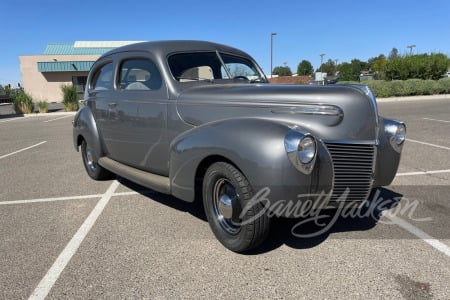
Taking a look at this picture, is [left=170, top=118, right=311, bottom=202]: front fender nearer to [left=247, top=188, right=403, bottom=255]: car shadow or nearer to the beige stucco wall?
[left=247, top=188, right=403, bottom=255]: car shadow

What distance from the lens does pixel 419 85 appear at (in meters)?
22.0

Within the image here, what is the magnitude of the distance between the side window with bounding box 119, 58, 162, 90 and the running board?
0.94 metres

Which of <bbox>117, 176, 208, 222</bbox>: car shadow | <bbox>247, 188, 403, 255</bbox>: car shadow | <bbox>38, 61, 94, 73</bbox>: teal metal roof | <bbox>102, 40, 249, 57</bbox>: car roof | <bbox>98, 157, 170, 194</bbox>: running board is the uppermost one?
<bbox>38, 61, 94, 73</bbox>: teal metal roof

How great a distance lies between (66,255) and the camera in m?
3.00

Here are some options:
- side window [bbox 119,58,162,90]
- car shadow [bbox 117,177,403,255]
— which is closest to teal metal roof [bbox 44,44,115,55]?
side window [bbox 119,58,162,90]

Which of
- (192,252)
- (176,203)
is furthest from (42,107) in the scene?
(192,252)

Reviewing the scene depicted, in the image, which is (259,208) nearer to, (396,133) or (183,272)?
(183,272)

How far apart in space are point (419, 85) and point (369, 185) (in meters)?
22.3

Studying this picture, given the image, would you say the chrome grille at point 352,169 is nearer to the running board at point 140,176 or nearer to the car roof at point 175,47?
the running board at point 140,176

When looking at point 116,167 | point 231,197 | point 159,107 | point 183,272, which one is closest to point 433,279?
point 231,197

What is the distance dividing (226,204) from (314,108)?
1.04 meters

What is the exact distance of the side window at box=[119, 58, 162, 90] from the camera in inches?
152

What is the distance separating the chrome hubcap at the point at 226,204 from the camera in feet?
9.33

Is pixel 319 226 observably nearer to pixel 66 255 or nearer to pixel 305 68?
pixel 66 255
